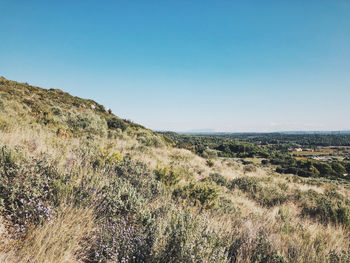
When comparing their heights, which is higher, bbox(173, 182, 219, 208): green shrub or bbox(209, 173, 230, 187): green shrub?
bbox(173, 182, 219, 208): green shrub

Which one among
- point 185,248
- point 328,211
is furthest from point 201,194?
point 328,211

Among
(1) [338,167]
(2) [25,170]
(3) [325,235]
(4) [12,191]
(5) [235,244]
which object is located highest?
(2) [25,170]

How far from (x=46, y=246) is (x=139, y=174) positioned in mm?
3260

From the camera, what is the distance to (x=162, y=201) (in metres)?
3.82

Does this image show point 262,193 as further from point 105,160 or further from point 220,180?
point 105,160

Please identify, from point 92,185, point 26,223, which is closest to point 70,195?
point 92,185

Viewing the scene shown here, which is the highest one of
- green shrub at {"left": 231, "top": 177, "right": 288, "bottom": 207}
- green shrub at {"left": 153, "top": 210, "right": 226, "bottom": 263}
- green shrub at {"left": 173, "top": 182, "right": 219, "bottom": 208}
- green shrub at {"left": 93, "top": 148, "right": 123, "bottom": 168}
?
green shrub at {"left": 93, "top": 148, "right": 123, "bottom": 168}

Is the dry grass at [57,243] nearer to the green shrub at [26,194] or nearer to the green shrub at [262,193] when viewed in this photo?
the green shrub at [26,194]

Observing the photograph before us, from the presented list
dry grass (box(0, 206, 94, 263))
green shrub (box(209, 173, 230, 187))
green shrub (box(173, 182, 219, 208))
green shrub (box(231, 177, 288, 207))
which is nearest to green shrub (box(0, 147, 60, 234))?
dry grass (box(0, 206, 94, 263))

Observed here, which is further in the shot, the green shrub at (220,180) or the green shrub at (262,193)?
the green shrub at (220,180)

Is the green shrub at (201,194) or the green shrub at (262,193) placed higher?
the green shrub at (201,194)

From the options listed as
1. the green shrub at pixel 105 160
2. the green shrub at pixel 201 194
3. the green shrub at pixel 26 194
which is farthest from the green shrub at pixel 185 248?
the green shrub at pixel 105 160

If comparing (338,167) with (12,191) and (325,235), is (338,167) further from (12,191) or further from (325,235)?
(12,191)

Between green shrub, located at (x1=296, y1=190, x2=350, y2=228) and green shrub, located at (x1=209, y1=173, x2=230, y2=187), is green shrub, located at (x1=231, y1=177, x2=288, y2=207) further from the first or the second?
green shrub, located at (x1=296, y1=190, x2=350, y2=228)
